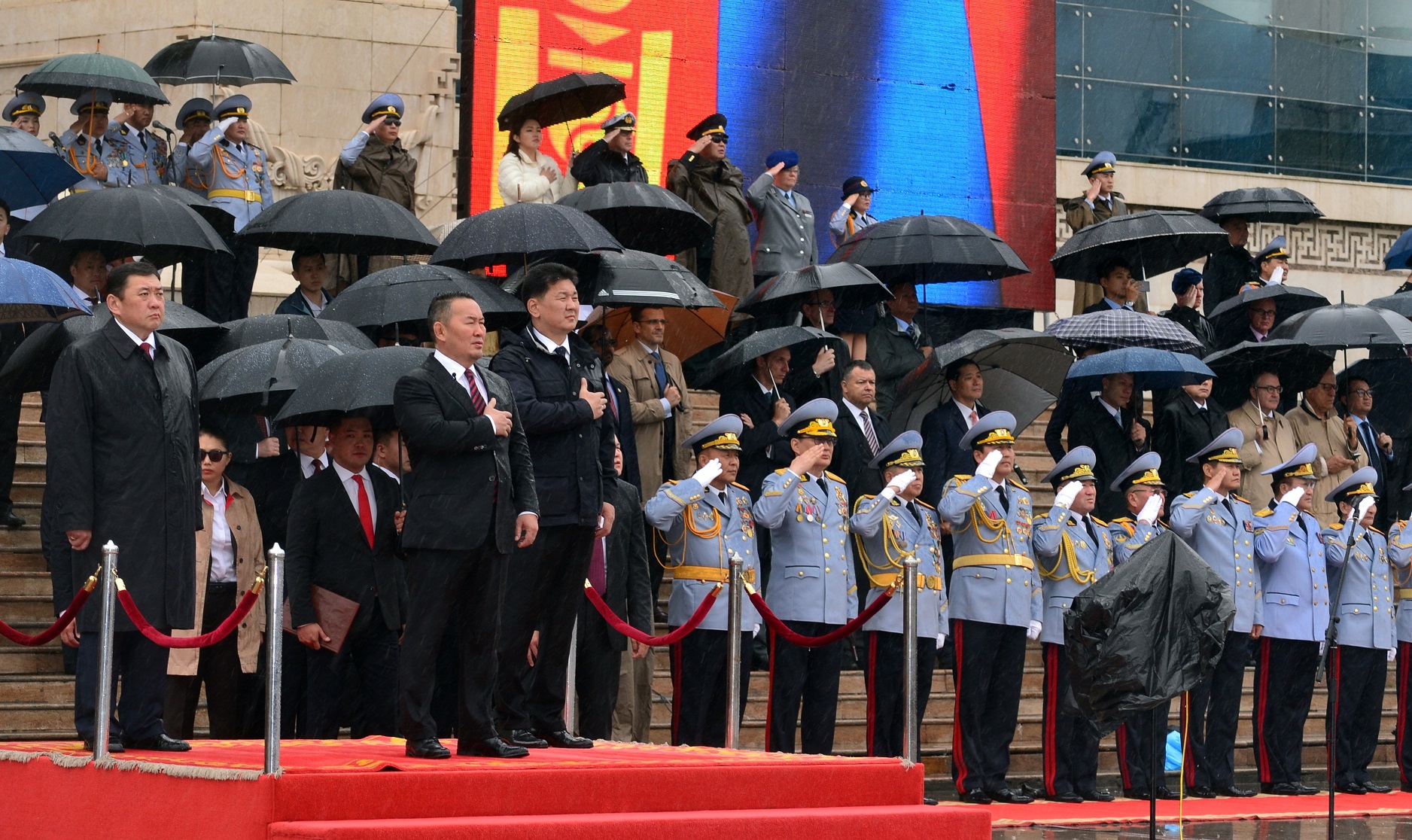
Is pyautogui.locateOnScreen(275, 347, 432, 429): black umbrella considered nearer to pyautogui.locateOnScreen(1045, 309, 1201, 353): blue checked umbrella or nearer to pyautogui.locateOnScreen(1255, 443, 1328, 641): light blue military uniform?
pyautogui.locateOnScreen(1045, 309, 1201, 353): blue checked umbrella

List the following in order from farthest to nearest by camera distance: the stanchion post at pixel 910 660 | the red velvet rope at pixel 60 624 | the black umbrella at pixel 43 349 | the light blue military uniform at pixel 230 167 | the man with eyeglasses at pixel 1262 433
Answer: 1. the light blue military uniform at pixel 230 167
2. the man with eyeglasses at pixel 1262 433
3. the black umbrella at pixel 43 349
4. the stanchion post at pixel 910 660
5. the red velvet rope at pixel 60 624

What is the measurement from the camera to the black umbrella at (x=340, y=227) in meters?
11.8

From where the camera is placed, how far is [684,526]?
428 inches

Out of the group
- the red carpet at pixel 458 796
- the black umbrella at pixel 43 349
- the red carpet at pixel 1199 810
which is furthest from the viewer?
the red carpet at pixel 1199 810

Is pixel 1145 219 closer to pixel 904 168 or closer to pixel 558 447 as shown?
pixel 904 168

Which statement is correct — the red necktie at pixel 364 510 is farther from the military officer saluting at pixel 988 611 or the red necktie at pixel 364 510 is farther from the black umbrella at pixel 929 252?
the black umbrella at pixel 929 252

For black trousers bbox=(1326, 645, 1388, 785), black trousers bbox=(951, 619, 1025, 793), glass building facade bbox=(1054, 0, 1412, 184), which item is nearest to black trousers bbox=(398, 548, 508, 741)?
black trousers bbox=(951, 619, 1025, 793)

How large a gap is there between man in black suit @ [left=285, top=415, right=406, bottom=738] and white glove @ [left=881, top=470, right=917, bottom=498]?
2834 millimetres

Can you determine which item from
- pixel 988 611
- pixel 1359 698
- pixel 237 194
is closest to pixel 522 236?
pixel 988 611

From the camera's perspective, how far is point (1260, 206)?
55.6 feet

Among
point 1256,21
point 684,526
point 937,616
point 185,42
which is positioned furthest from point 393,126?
point 1256,21

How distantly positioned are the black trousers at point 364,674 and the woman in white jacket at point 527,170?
15.5 ft

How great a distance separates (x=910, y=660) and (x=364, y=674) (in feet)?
9.20

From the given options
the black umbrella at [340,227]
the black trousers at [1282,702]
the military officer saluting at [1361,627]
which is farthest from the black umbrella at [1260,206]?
the black umbrella at [340,227]
